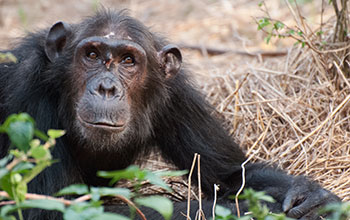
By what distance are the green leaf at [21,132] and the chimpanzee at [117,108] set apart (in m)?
1.94

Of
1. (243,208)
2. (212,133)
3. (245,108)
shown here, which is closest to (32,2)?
(245,108)

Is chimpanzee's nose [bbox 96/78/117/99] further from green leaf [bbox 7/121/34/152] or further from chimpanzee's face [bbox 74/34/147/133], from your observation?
green leaf [bbox 7/121/34/152]

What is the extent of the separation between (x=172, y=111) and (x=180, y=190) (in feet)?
3.78

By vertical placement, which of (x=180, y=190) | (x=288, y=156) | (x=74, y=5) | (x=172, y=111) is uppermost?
(x=74, y=5)

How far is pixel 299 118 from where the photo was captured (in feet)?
22.2

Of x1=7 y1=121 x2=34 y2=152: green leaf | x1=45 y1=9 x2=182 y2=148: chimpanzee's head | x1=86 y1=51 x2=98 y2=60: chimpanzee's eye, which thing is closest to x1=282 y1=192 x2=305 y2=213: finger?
x1=45 y1=9 x2=182 y2=148: chimpanzee's head

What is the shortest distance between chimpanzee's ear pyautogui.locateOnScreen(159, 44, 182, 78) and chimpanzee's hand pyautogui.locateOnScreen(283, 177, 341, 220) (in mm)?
1558

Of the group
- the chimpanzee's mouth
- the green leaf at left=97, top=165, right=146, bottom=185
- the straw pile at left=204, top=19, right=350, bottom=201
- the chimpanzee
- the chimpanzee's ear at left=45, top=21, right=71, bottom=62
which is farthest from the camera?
the straw pile at left=204, top=19, right=350, bottom=201

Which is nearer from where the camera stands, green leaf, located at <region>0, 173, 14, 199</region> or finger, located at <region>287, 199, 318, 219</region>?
green leaf, located at <region>0, 173, 14, 199</region>

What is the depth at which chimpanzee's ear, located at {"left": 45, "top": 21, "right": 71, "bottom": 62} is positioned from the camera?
17.0 ft

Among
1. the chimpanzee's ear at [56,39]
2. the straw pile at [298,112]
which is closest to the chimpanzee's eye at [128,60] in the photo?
the chimpanzee's ear at [56,39]

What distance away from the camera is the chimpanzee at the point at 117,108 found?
478cm

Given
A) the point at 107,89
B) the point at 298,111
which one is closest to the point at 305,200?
the point at 107,89

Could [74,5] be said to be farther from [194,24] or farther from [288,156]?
[288,156]
